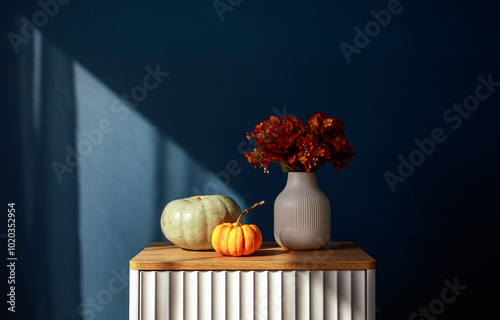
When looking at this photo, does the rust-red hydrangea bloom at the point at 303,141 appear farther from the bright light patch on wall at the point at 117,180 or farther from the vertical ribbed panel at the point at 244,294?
the bright light patch on wall at the point at 117,180

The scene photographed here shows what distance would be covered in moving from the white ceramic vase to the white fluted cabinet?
0.60ft

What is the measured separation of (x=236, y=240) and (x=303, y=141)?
41 centimetres

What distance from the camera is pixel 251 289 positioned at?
5.13 ft

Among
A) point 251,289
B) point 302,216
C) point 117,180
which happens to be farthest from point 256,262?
point 117,180

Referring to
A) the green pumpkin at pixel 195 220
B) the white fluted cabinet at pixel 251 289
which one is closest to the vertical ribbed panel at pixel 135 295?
the white fluted cabinet at pixel 251 289

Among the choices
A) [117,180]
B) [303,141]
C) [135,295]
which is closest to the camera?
[135,295]

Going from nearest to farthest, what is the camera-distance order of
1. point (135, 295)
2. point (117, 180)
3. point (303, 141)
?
point (135, 295) → point (303, 141) → point (117, 180)

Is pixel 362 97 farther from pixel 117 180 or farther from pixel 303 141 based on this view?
pixel 117 180

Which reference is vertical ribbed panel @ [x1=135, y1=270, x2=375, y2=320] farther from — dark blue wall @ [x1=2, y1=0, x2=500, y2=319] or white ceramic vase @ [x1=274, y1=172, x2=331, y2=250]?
dark blue wall @ [x1=2, y1=0, x2=500, y2=319]

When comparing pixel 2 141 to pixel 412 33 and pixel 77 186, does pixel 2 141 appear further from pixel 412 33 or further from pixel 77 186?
pixel 412 33

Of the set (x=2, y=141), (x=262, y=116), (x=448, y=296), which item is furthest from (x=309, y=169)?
(x=2, y=141)

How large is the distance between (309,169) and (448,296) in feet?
4.09

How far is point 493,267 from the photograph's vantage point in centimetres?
247

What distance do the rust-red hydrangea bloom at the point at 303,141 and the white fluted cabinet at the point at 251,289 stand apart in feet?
1.20
